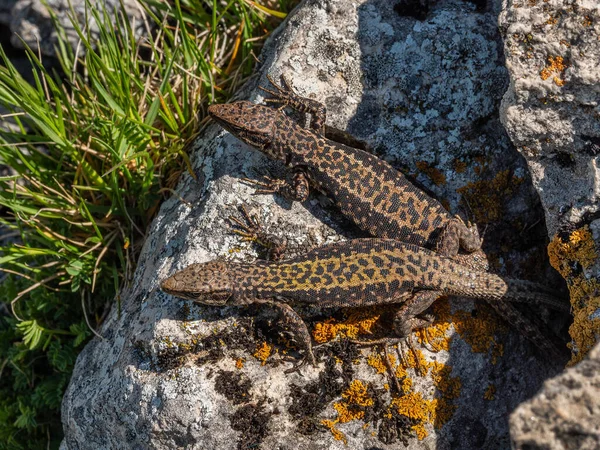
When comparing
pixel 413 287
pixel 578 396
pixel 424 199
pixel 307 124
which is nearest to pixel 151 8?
pixel 307 124

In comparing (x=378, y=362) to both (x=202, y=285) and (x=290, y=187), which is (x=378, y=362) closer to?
(x=202, y=285)

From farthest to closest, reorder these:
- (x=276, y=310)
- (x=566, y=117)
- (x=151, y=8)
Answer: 1. (x=151, y=8)
2. (x=276, y=310)
3. (x=566, y=117)

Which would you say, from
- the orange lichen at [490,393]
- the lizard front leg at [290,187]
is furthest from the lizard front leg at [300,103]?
the orange lichen at [490,393]

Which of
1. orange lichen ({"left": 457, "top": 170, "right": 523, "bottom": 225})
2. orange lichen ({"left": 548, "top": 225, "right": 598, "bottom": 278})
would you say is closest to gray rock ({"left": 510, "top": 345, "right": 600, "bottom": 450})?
orange lichen ({"left": 548, "top": 225, "right": 598, "bottom": 278})

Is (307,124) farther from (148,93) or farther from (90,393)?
(90,393)

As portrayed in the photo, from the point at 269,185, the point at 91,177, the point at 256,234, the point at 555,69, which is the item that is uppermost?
the point at 555,69

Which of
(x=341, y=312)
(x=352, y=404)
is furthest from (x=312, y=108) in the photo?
(x=352, y=404)
